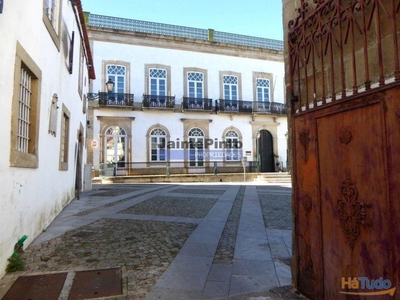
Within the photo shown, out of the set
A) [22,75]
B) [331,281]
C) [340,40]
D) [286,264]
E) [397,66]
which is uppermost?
[22,75]

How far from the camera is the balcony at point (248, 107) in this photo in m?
22.2

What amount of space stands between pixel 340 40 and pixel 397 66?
62 cm

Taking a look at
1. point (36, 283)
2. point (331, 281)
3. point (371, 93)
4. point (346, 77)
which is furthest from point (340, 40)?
point (36, 283)

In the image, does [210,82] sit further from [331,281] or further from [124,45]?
[331,281]

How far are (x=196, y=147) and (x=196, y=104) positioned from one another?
331 cm

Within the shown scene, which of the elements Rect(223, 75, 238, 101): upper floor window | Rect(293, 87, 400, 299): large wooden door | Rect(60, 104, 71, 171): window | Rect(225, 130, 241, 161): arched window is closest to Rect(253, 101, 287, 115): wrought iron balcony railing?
Rect(223, 75, 238, 101): upper floor window

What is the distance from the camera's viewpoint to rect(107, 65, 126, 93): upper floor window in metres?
19.9

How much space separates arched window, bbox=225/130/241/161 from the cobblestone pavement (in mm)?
14744

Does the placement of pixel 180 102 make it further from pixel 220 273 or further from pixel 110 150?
pixel 220 273

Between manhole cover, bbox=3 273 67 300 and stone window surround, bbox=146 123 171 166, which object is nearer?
manhole cover, bbox=3 273 67 300

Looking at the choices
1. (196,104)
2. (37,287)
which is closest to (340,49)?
(37,287)

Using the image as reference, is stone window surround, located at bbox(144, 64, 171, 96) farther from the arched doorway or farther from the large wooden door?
the large wooden door

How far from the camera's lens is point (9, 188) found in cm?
337

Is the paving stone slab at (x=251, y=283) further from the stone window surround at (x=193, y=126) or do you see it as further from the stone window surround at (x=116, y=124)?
the stone window surround at (x=193, y=126)
